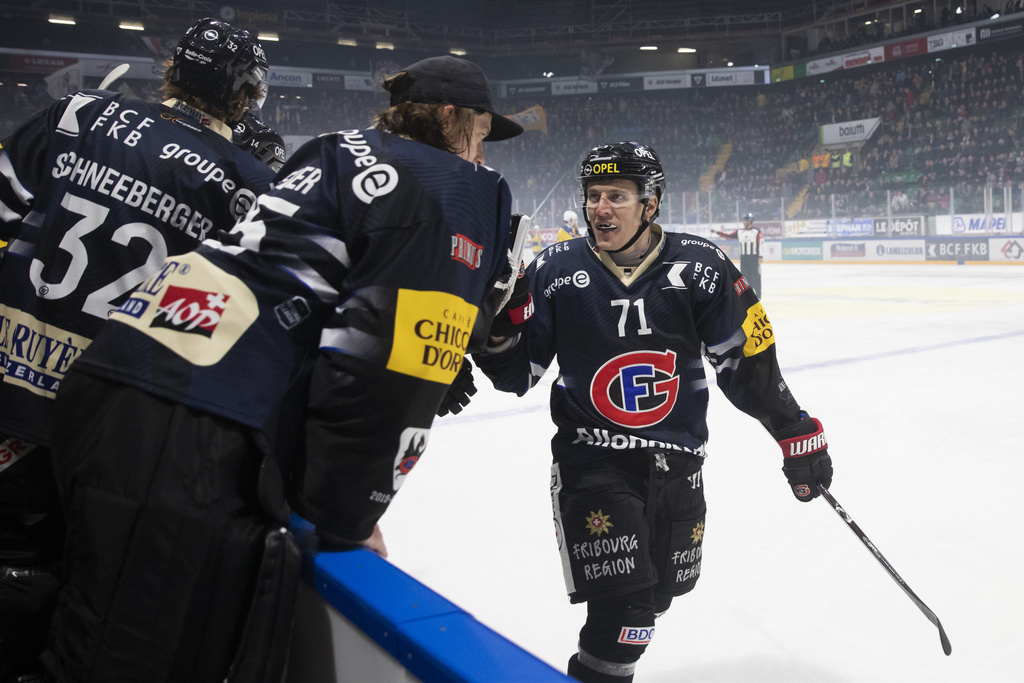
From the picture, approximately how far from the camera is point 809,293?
12.2 metres

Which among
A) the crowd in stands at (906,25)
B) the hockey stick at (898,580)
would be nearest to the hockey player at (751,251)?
the hockey stick at (898,580)

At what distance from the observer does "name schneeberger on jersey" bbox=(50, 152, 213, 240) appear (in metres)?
1.35

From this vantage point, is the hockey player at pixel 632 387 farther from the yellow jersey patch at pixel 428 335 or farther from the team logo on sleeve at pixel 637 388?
the yellow jersey patch at pixel 428 335

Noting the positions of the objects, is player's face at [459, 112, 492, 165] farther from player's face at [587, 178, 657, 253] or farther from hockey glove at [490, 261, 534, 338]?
player's face at [587, 178, 657, 253]

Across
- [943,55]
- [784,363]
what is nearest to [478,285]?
[784,363]

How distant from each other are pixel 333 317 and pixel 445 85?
411 mm

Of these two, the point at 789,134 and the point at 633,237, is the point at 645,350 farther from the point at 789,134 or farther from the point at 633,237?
the point at 789,134

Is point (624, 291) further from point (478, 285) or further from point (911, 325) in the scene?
point (911, 325)

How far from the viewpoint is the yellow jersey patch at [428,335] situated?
40.8 inches

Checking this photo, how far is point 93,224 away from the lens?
1.35 meters

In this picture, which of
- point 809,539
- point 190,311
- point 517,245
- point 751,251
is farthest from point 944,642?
point 751,251

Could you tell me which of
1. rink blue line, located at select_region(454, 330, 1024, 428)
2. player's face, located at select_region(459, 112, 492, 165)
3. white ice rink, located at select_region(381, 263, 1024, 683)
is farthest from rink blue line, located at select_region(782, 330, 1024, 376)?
player's face, located at select_region(459, 112, 492, 165)

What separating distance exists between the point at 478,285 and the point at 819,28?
29.7 m

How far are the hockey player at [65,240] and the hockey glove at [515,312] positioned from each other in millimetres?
532
